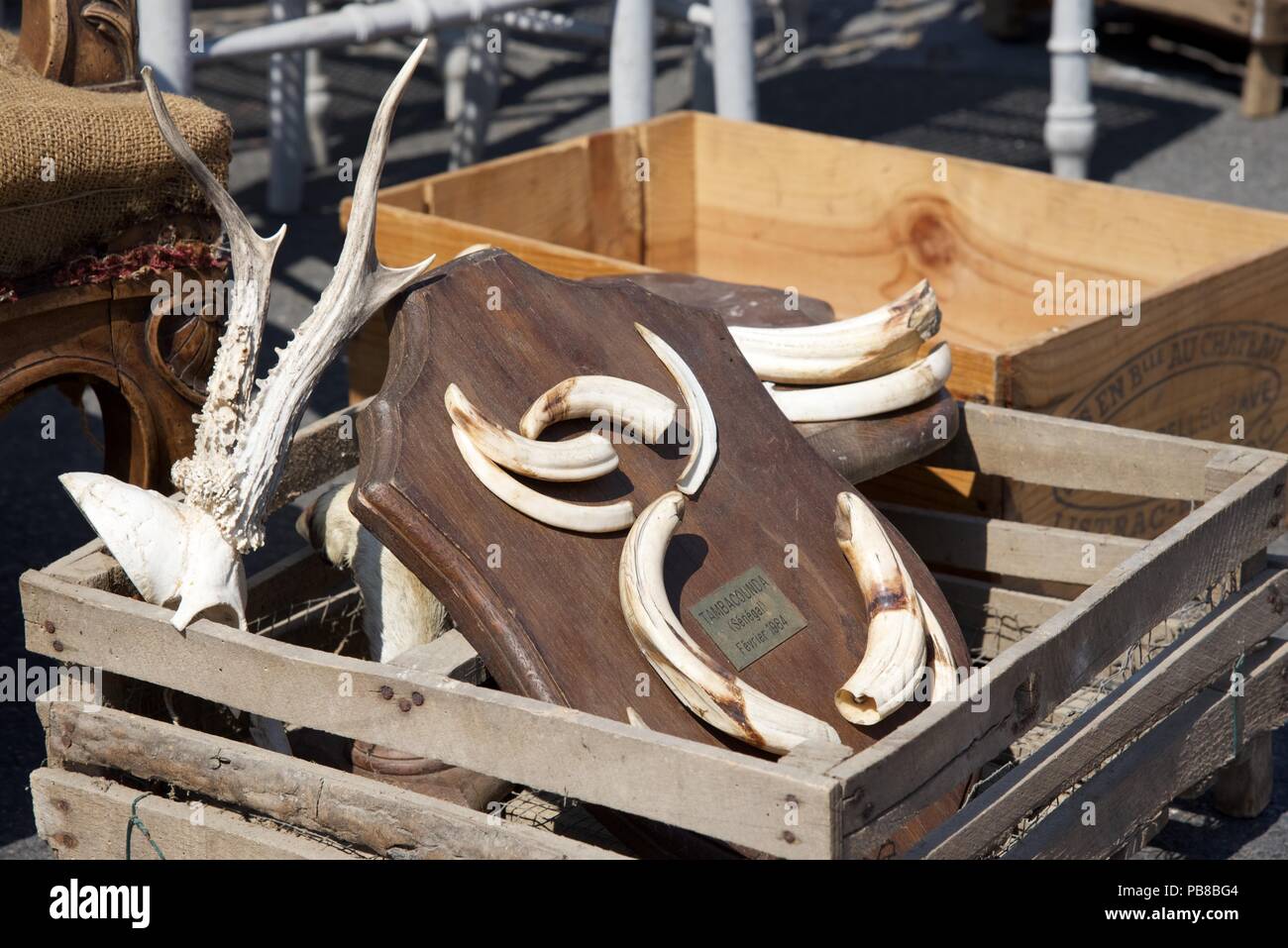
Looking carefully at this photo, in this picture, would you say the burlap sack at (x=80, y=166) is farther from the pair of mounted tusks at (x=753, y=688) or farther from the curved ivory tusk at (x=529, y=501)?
the pair of mounted tusks at (x=753, y=688)

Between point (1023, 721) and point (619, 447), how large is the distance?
0.51 m

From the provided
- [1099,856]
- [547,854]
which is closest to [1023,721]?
[1099,856]

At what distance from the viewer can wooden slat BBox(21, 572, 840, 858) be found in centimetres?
125

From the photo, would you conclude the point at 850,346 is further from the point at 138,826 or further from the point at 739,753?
the point at 138,826

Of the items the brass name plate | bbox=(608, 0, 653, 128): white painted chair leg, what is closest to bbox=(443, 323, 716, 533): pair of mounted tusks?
the brass name plate

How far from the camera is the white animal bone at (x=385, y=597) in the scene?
1.80 m

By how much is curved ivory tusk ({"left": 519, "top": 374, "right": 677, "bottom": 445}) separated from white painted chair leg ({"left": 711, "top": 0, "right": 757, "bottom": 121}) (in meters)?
1.92

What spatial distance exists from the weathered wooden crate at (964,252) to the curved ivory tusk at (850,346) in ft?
0.53

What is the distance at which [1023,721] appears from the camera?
148 cm

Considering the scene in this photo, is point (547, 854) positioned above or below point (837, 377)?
below

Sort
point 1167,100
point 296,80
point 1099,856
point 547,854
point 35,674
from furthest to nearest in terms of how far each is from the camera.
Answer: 1. point 1167,100
2. point 296,80
3. point 35,674
4. point 1099,856
5. point 547,854

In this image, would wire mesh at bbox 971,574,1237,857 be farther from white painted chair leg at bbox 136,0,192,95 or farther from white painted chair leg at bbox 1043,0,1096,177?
white painted chair leg at bbox 1043,0,1096,177

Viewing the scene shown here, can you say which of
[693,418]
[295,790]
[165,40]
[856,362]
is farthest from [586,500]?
[165,40]

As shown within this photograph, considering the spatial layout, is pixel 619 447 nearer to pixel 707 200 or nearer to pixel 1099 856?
pixel 1099 856
